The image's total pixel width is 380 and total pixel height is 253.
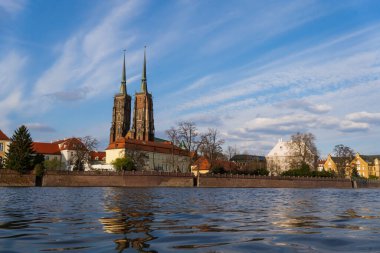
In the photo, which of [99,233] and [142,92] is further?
[142,92]

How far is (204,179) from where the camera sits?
84125 mm

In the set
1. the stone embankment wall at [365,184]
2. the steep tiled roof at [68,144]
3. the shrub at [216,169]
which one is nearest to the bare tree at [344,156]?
the stone embankment wall at [365,184]

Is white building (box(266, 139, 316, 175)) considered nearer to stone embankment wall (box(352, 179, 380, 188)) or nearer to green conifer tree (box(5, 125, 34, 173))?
stone embankment wall (box(352, 179, 380, 188))

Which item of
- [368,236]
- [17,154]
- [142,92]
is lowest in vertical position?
[368,236]

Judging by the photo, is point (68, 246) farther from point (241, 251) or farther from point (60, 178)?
point (60, 178)

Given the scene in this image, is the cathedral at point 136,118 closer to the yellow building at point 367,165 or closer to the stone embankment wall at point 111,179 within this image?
the stone embankment wall at point 111,179

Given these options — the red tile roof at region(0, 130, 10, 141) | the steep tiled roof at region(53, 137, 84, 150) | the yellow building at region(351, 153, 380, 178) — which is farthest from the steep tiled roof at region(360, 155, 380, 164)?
the red tile roof at region(0, 130, 10, 141)

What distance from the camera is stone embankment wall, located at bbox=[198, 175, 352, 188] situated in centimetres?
8419

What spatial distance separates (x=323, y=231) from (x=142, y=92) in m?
145

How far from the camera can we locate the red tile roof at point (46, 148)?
120 metres

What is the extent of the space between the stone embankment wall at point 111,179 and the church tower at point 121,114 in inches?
2775

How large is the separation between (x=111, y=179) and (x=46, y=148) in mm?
54660

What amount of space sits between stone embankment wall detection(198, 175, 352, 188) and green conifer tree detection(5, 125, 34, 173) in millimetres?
32587

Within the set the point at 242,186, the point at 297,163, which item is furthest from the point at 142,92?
the point at 242,186
